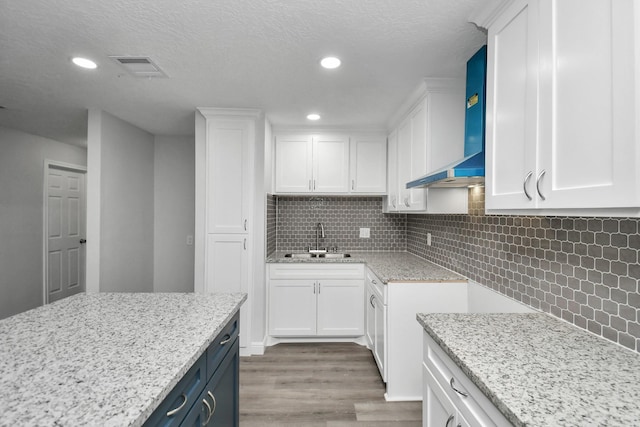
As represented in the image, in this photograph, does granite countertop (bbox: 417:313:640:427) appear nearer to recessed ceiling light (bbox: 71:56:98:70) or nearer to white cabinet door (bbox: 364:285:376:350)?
white cabinet door (bbox: 364:285:376:350)

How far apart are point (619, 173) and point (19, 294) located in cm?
557


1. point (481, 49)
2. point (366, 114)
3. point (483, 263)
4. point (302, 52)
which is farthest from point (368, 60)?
point (483, 263)

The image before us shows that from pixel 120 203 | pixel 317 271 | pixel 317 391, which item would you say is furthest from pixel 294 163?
pixel 317 391

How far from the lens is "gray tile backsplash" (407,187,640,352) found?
1141 millimetres

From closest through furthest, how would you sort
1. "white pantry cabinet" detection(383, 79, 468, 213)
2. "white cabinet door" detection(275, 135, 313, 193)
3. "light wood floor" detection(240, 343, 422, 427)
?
"light wood floor" detection(240, 343, 422, 427), "white pantry cabinet" detection(383, 79, 468, 213), "white cabinet door" detection(275, 135, 313, 193)

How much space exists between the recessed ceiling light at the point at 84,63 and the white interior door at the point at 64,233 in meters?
3.13

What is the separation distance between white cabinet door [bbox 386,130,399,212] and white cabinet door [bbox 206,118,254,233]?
Result: 1423mm

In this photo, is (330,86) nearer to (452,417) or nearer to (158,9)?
(158,9)

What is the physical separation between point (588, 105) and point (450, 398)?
108cm

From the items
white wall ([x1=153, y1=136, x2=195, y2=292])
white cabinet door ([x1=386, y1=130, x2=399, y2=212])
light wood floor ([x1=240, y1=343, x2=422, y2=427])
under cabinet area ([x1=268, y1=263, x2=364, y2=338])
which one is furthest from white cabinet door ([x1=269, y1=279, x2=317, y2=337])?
white wall ([x1=153, y1=136, x2=195, y2=292])

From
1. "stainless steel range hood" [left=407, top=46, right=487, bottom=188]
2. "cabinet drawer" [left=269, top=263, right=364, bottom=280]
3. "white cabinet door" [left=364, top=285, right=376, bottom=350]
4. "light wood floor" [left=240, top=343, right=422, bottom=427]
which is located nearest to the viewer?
"stainless steel range hood" [left=407, top=46, right=487, bottom=188]

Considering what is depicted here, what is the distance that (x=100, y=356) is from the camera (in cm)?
102

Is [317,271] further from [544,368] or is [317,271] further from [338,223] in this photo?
[544,368]

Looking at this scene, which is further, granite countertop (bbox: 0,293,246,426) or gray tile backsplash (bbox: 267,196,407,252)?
gray tile backsplash (bbox: 267,196,407,252)
